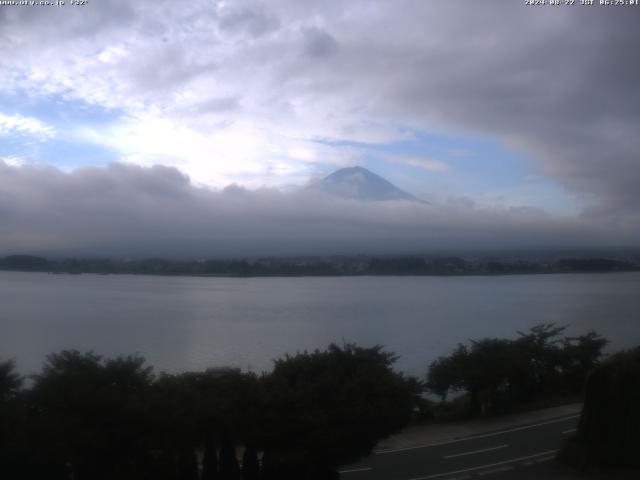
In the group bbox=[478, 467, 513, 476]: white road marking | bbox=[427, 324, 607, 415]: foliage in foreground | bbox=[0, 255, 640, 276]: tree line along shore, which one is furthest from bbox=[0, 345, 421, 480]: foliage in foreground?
bbox=[0, 255, 640, 276]: tree line along shore

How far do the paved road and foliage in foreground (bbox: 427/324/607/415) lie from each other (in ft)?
8.13

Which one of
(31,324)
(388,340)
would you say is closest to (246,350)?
(388,340)

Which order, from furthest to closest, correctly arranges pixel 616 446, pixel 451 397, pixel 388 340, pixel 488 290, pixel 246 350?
pixel 488 290 < pixel 388 340 < pixel 246 350 < pixel 451 397 < pixel 616 446

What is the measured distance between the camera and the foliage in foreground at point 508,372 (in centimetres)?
1623

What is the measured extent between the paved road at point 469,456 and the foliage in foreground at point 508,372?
2.48 metres

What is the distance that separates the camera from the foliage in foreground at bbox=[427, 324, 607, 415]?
53.3 feet

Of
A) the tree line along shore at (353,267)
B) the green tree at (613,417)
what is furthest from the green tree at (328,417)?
the tree line along shore at (353,267)

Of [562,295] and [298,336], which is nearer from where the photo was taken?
[298,336]

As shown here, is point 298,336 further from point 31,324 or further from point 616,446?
point 616,446

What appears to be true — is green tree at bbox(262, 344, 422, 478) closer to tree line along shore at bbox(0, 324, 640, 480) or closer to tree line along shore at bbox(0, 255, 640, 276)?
tree line along shore at bbox(0, 324, 640, 480)

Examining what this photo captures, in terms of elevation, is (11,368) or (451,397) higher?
(11,368)

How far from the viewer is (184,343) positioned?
2638cm

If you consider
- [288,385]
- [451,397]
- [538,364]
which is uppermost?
[288,385]

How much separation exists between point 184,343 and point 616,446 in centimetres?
1949
